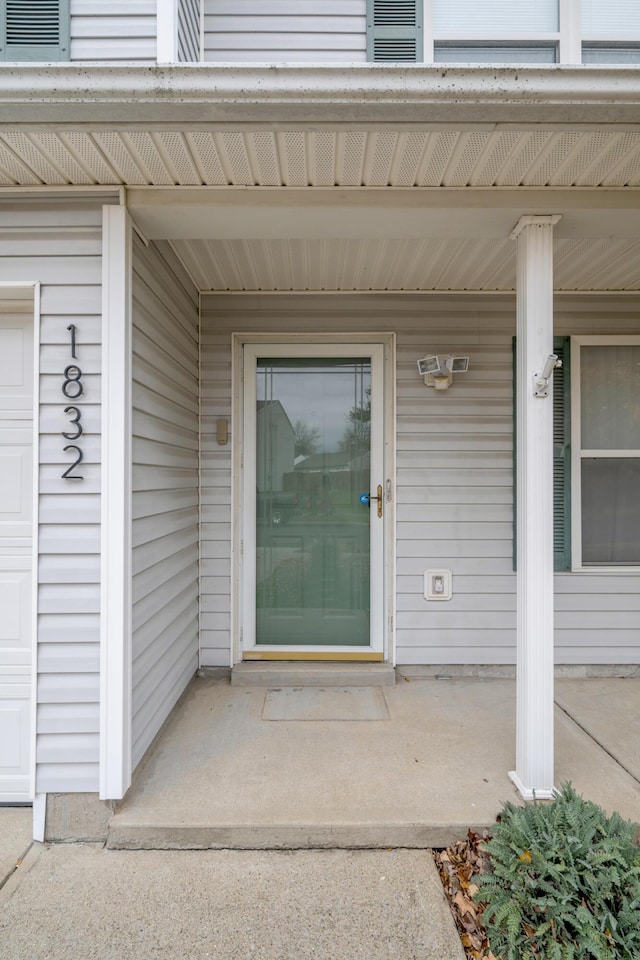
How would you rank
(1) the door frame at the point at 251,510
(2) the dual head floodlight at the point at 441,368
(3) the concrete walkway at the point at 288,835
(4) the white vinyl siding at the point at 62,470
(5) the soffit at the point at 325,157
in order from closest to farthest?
(3) the concrete walkway at the point at 288,835, (5) the soffit at the point at 325,157, (4) the white vinyl siding at the point at 62,470, (2) the dual head floodlight at the point at 441,368, (1) the door frame at the point at 251,510

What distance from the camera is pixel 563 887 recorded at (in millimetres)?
1463

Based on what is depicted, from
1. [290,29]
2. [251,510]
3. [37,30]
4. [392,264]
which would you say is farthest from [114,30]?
[251,510]

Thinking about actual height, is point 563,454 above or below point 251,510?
above

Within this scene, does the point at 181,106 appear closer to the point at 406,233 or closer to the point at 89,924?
the point at 406,233

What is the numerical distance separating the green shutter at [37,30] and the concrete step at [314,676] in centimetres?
318

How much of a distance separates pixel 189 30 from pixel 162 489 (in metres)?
2.11

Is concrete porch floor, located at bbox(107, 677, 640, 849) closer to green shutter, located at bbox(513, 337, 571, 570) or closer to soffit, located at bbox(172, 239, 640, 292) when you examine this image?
green shutter, located at bbox(513, 337, 571, 570)

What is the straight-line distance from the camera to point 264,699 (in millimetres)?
2826

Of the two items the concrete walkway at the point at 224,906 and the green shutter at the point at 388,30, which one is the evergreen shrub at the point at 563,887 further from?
the green shutter at the point at 388,30

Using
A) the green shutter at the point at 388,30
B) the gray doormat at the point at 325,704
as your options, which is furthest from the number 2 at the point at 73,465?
the green shutter at the point at 388,30

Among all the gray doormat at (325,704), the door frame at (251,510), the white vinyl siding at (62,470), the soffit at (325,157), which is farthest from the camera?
the door frame at (251,510)

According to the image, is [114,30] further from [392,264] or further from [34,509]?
[34,509]

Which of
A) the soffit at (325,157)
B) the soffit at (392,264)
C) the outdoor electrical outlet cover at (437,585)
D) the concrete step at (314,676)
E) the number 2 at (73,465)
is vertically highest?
the soffit at (392,264)

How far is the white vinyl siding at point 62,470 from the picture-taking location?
6.27 feet
